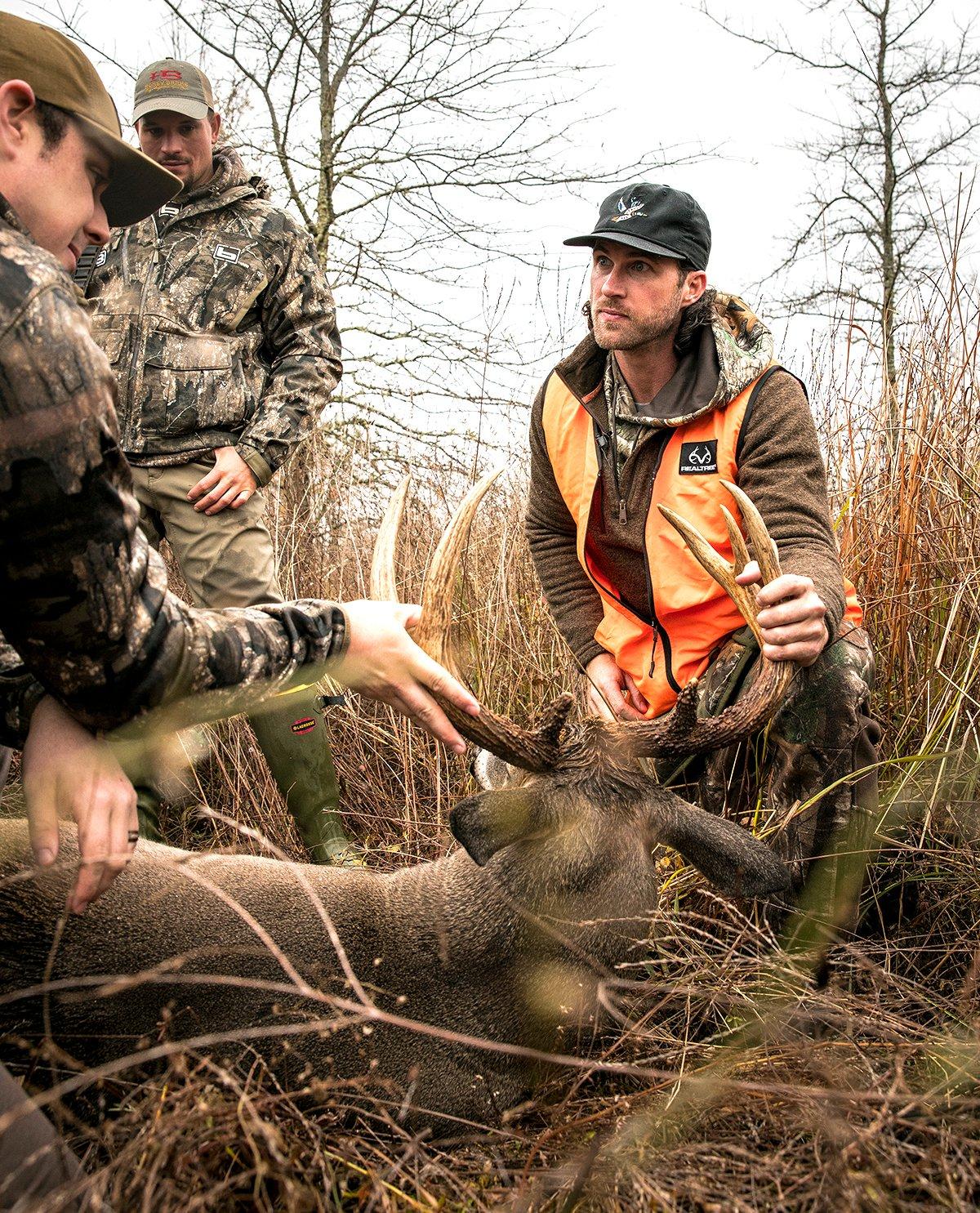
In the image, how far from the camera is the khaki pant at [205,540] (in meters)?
4.77

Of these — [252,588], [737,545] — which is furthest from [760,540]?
[252,588]

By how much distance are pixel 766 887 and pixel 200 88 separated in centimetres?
431

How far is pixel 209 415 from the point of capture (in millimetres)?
4797

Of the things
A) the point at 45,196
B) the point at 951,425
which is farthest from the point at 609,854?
the point at 951,425

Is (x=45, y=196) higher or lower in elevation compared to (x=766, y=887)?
higher

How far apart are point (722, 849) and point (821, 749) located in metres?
0.90

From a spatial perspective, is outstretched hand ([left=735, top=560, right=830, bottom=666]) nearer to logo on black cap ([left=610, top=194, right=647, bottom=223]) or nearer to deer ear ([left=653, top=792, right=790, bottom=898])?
deer ear ([left=653, top=792, right=790, bottom=898])

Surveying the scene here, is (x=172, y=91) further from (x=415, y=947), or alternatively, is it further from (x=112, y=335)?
(x=415, y=947)

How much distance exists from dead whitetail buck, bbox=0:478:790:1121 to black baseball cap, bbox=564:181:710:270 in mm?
1909

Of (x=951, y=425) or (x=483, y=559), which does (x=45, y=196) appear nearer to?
(x=951, y=425)

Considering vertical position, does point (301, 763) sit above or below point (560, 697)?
below

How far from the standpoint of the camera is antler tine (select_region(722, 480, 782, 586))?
10.1ft

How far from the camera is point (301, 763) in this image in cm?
462

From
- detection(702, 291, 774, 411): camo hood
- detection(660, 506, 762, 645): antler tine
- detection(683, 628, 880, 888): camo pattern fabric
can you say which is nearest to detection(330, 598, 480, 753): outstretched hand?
detection(660, 506, 762, 645): antler tine
